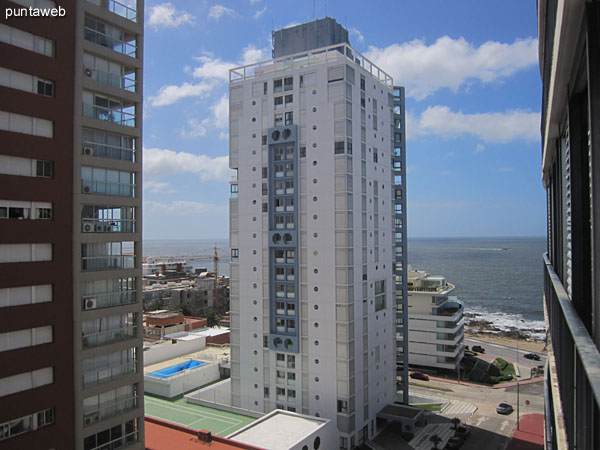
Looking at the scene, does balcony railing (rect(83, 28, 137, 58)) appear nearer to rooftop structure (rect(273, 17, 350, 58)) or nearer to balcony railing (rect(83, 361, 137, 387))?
balcony railing (rect(83, 361, 137, 387))

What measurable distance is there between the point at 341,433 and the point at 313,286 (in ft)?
35.4

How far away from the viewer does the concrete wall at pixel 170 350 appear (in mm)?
48094

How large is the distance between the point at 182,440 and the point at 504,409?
31714 mm

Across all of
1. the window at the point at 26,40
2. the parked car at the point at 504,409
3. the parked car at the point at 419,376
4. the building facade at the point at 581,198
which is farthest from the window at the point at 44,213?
the parked car at the point at 419,376

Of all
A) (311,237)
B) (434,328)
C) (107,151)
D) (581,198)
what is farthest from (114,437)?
(434,328)

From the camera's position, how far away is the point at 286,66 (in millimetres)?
37469

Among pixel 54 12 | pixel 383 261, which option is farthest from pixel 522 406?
pixel 54 12

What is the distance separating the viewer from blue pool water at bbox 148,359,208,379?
4231 centimetres

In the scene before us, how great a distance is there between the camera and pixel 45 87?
1452cm

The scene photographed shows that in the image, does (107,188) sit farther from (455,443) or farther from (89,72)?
(455,443)

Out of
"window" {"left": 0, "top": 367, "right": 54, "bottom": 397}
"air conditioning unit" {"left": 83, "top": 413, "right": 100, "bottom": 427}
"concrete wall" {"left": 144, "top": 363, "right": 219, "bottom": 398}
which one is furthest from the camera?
"concrete wall" {"left": 144, "top": 363, "right": 219, "bottom": 398}

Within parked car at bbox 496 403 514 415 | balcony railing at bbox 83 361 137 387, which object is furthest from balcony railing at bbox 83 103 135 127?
parked car at bbox 496 403 514 415

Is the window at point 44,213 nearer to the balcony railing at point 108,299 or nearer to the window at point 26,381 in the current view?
the balcony railing at point 108,299

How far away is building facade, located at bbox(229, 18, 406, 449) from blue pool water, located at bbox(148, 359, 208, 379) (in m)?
7.71
